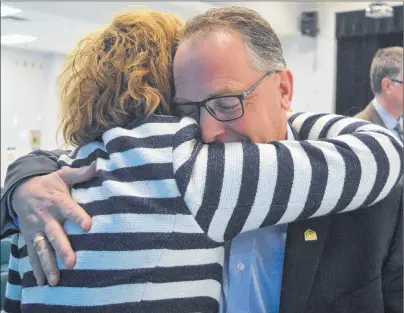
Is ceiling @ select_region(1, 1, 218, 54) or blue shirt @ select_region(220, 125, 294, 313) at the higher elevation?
ceiling @ select_region(1, 1, 218, 54)

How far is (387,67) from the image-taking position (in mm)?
3475

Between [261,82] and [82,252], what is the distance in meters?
0.40

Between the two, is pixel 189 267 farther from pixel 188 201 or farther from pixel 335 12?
pixel 335 12

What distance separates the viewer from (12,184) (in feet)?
3.47

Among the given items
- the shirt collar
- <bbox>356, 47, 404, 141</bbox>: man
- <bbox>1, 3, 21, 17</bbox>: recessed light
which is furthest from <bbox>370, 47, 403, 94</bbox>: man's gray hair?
<bbox>1, 3, 21, 17</bbox>: recessed light

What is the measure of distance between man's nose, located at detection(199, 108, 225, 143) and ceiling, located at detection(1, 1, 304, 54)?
14.2 feet

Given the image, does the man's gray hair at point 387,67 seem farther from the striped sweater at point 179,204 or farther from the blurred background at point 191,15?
the striped sweater at point 179,204

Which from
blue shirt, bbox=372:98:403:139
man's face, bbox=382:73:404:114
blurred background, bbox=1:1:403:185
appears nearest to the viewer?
blue shirt, bbox=372:98:403:139

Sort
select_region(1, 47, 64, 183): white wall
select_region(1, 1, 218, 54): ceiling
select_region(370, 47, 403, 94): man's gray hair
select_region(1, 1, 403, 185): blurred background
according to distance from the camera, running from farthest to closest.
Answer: select_region(1, 47, 64, 183): white wall, select_region(1, 1, 403, 185): blurred background, select_region(1, 1, 218, 54): ceiling, select_region(370, 47, 403, 94): man's gray hair

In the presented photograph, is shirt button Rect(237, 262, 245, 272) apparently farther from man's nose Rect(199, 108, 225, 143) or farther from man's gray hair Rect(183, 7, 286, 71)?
man's gray hair Rect(183, 7, 286, 71)

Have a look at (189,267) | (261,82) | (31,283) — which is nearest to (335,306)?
(189,267)

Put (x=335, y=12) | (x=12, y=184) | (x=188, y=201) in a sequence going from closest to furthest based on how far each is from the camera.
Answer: (x=188, y=201) → (x=12, y=184) → (x=335, y=12)

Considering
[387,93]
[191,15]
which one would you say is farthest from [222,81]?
[191,15]

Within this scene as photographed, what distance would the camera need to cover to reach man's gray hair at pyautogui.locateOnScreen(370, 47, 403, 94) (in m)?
3.42
